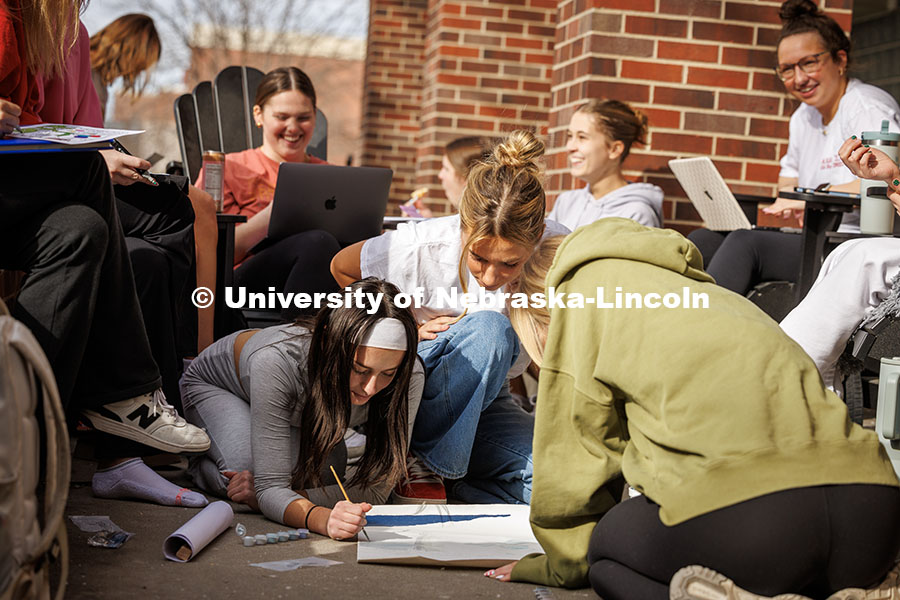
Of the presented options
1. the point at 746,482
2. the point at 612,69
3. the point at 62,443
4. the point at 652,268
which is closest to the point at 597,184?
the point at 612,69

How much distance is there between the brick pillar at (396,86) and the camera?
28.9 feet

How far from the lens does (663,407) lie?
178cm

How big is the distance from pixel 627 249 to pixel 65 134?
1261 millimetres

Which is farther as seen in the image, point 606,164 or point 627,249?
point 606,164

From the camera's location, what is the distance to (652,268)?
6.38ft

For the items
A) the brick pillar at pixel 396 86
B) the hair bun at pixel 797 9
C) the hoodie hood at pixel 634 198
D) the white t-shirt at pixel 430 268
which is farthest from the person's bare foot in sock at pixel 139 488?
the brick pillar at pixel 396 86

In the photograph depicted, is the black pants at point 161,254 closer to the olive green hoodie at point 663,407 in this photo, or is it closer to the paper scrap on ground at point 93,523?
the paper scrap on ground at point 93,523

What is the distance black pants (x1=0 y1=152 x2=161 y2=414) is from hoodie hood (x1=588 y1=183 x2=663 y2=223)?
88.7 inches

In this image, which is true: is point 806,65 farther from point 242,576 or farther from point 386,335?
point 242,576

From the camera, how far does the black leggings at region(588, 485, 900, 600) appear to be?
5.47 feet

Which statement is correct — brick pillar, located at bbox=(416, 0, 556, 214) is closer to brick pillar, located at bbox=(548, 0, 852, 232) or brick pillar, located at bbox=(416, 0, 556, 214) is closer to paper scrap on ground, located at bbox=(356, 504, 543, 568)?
brick pillar, located at bbox=(548, 0, 852, 232)

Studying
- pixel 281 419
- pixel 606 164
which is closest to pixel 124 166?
pixel 281 419

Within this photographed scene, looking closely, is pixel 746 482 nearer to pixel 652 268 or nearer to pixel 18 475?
pixel 652 268

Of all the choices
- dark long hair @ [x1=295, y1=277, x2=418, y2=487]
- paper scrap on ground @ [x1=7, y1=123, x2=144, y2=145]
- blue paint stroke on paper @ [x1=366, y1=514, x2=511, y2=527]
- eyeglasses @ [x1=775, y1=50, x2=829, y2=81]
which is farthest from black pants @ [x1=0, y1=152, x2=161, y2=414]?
eyeglasses @ [x1=775, y1=50, x2=829, y2=81]
